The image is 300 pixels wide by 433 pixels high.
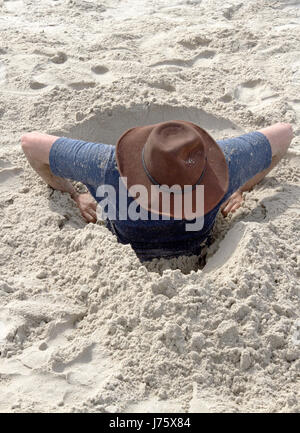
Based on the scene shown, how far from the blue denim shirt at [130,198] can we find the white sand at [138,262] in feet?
0.31

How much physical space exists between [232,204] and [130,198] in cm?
72

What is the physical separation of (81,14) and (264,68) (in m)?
1.41

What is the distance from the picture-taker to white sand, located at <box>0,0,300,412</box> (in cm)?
192

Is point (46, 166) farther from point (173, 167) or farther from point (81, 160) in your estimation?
point (173, 167)

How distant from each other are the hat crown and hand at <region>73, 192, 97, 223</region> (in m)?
0.71

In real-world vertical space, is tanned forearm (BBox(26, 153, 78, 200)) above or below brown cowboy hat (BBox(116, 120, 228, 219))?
below

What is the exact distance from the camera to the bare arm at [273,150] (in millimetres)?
2676

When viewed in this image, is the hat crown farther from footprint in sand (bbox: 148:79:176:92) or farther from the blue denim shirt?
footprint in sand (bbox: 148:79:176:92)

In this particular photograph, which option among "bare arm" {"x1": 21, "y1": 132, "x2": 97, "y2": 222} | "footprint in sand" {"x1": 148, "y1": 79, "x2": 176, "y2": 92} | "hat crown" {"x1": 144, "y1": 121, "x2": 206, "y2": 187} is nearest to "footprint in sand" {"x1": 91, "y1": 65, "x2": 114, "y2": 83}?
"footprint in sand" {"x1": 148, "y1": 79, "x2": 176, "y2": 92}

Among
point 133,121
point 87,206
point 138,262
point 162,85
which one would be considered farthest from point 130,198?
point 162,85

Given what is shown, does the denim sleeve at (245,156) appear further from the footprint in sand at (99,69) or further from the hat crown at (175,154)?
the footprint in sand at (99,69)

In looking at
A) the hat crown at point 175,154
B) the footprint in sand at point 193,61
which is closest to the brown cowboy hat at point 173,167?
the hat crown at point 175,154

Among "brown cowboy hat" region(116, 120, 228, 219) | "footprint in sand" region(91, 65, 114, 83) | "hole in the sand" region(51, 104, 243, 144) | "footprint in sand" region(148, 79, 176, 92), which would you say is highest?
"brown cowboy hat" region(116, 120, 228, 219)

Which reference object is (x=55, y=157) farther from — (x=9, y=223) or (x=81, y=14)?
(x=81, y=14)
